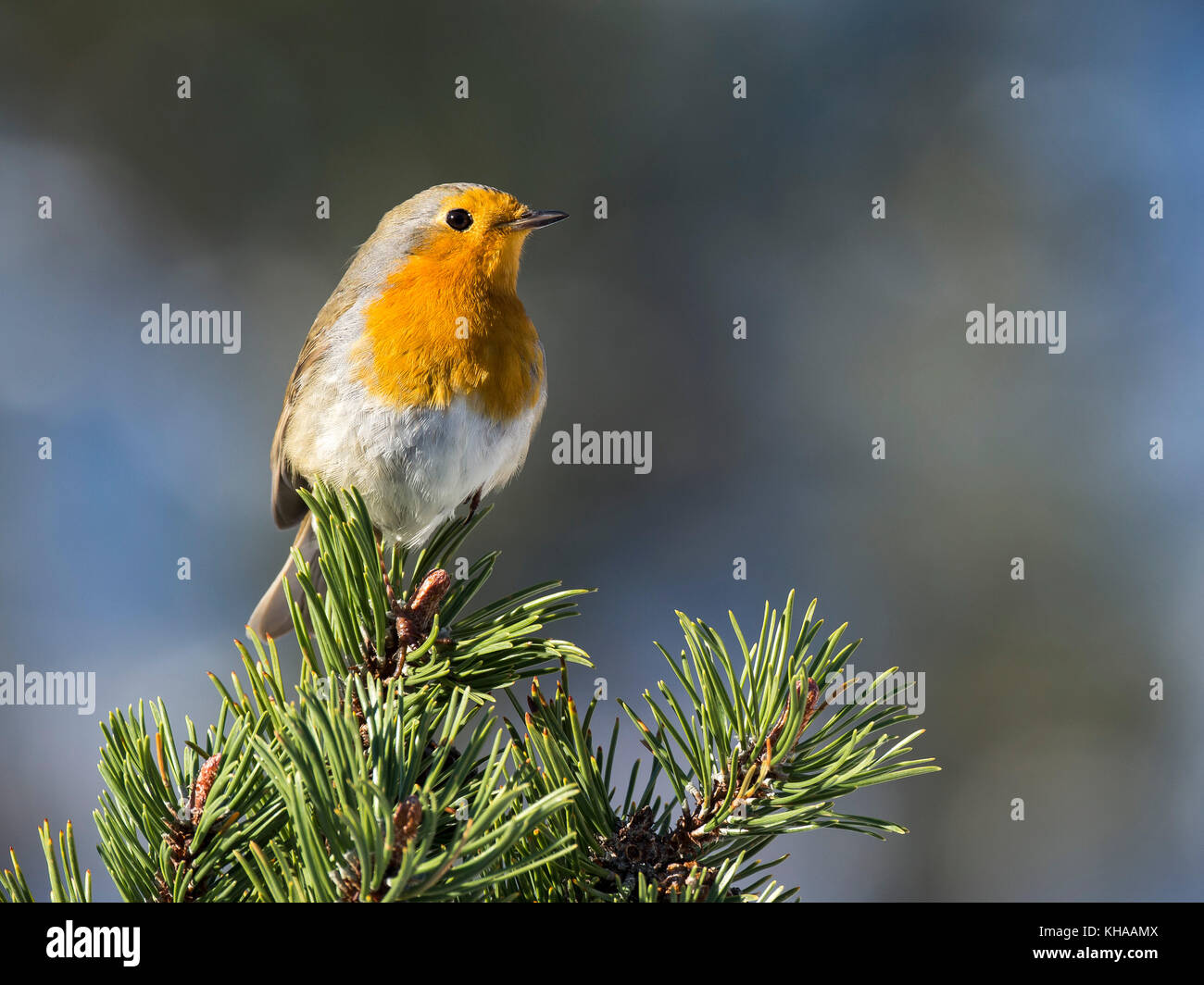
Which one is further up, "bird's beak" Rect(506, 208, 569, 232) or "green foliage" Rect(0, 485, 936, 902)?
"bird's beak" Rect(506, 208, 569, 232)

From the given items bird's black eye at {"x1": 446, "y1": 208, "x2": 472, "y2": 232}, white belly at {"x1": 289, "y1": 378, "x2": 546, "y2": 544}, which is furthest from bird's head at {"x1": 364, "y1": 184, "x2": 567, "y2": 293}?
white belly at {"x1": 289, "y1": 378, "x2": 546, "y2": 544}

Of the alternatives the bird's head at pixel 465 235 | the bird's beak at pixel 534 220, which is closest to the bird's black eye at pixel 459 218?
the bird's head at pixel 465 235

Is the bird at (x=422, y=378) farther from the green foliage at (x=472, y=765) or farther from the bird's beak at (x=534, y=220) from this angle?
the green foliage at (x=472, y=765)

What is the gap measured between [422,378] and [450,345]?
0.33ft

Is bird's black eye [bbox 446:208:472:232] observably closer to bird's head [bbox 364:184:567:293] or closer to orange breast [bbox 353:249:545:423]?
bird's head [bbox 364:184:567:293]

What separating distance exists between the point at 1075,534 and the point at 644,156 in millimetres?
2171

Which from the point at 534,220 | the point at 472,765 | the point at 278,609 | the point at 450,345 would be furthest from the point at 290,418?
the point at 472,765

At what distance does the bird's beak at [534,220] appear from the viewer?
8.40 feet

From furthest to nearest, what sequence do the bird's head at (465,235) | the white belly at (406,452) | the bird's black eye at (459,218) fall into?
the bird's black eye at (459,218) → the bird's head at (465,235) → the white belly at (406,452)

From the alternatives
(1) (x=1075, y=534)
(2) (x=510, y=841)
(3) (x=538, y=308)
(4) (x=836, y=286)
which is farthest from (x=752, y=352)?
(2) (x=510, y=841)

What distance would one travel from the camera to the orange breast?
2.21m

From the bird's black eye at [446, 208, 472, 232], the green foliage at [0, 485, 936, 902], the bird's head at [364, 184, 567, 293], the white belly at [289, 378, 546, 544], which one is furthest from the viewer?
the bird's black eye at [446, 208, 472, 232]

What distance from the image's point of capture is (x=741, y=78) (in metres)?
4.07
